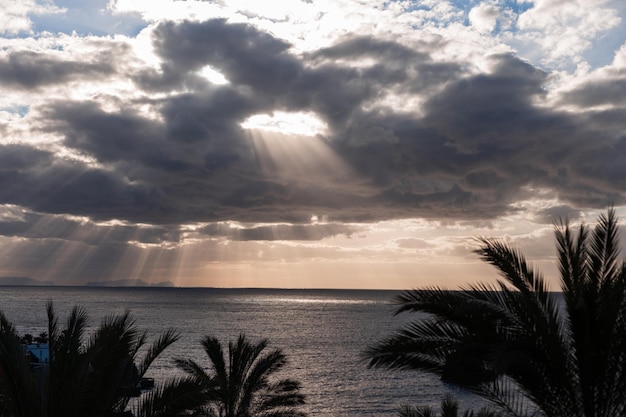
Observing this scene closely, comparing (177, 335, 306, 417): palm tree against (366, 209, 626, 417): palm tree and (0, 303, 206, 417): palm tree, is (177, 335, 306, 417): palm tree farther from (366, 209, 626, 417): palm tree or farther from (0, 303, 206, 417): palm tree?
(366, 209, 626, 417): palm tree

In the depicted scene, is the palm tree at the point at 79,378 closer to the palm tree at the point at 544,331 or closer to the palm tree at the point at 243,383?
the palm tree at the point at 544,331

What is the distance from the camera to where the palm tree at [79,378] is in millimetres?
10906

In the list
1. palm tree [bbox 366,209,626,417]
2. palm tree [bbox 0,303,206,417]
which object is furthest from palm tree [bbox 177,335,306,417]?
palm tree [bbox 366,209,626,417]

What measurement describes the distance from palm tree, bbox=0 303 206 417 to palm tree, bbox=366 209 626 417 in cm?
393

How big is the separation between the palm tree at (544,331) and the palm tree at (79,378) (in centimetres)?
393

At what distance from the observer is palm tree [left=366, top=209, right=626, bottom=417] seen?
11.2 m

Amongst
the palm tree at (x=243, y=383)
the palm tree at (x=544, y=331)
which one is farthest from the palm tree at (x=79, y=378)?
the palm tree at (x=243, y=383)

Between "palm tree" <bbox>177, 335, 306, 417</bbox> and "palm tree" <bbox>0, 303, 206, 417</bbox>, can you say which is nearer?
"palm tree" <bbox>0, 303, 206, 417</bbox>

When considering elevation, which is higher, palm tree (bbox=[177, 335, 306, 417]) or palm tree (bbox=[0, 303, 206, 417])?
palm tree (bbox=[0, 303, 206, 417])

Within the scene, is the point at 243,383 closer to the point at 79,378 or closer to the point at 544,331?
the point at 79,378

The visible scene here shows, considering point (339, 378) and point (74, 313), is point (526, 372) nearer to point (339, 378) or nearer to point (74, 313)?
point (74, 313)

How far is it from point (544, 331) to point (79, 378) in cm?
806

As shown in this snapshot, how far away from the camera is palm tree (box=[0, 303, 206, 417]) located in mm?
10906

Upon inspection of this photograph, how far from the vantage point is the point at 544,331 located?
446 inches
